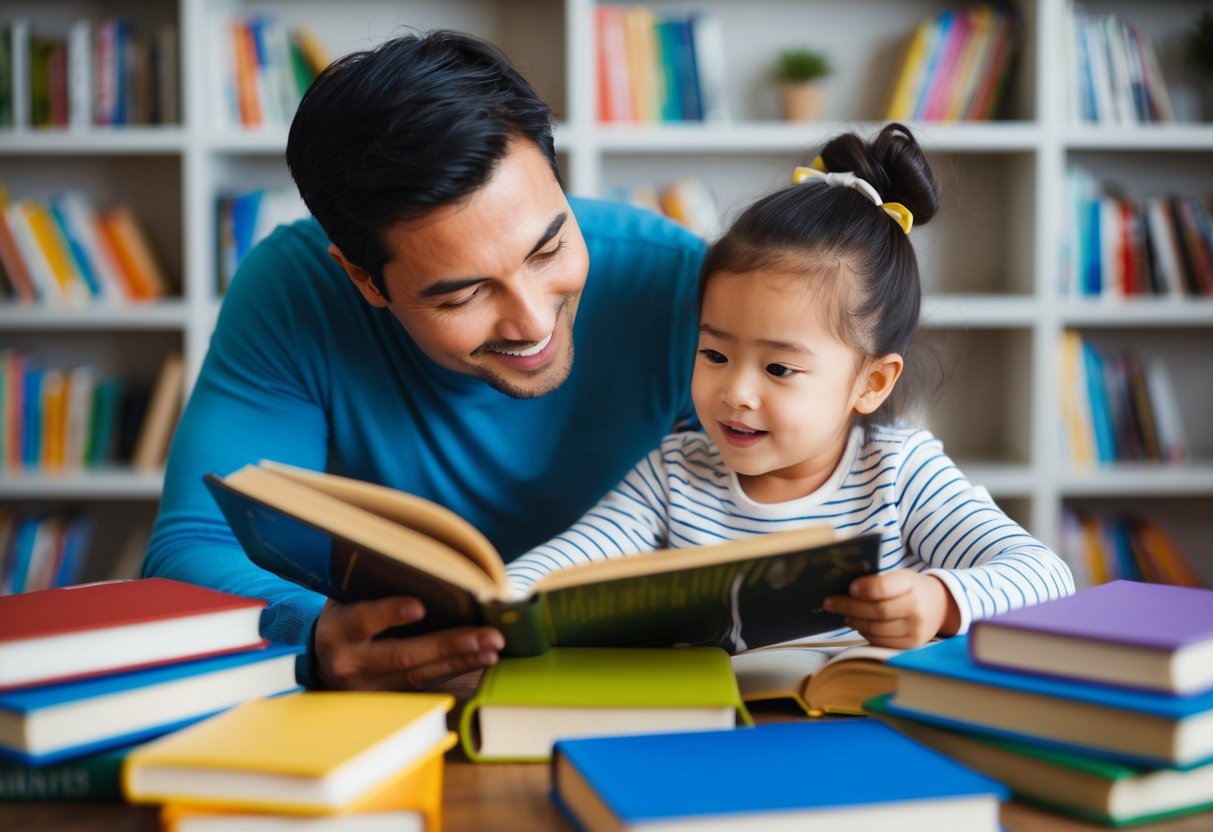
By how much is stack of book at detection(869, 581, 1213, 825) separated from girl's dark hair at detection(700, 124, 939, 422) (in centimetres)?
53

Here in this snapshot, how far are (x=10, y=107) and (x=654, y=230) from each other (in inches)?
84.5

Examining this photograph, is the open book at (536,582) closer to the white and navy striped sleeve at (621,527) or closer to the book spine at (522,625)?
the book spine at (522,625)

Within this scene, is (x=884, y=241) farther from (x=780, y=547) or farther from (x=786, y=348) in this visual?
(x=780, y=547)

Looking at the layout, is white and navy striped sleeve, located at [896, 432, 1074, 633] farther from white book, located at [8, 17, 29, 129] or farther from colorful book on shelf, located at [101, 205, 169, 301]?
white book, located at [8, 17, 29, 129]

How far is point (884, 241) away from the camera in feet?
4.27

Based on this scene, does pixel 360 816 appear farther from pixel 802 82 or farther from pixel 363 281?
pixel 802 82

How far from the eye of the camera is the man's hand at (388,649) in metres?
0.85

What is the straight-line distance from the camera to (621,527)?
129 cm

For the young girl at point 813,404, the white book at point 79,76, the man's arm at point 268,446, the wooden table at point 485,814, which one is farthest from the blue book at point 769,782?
the white book at point 79,76

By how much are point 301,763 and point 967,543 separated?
0.74 meters

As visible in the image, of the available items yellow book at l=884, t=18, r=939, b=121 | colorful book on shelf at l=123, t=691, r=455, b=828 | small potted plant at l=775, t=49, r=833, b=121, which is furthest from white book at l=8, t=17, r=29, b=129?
colorful book on shelf at l=123, t=691, r=455, b=828

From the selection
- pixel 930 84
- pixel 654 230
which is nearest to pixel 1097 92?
pixel 930 84

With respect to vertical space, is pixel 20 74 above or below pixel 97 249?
above

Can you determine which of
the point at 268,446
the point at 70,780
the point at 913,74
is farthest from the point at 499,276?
the point at 913,74
